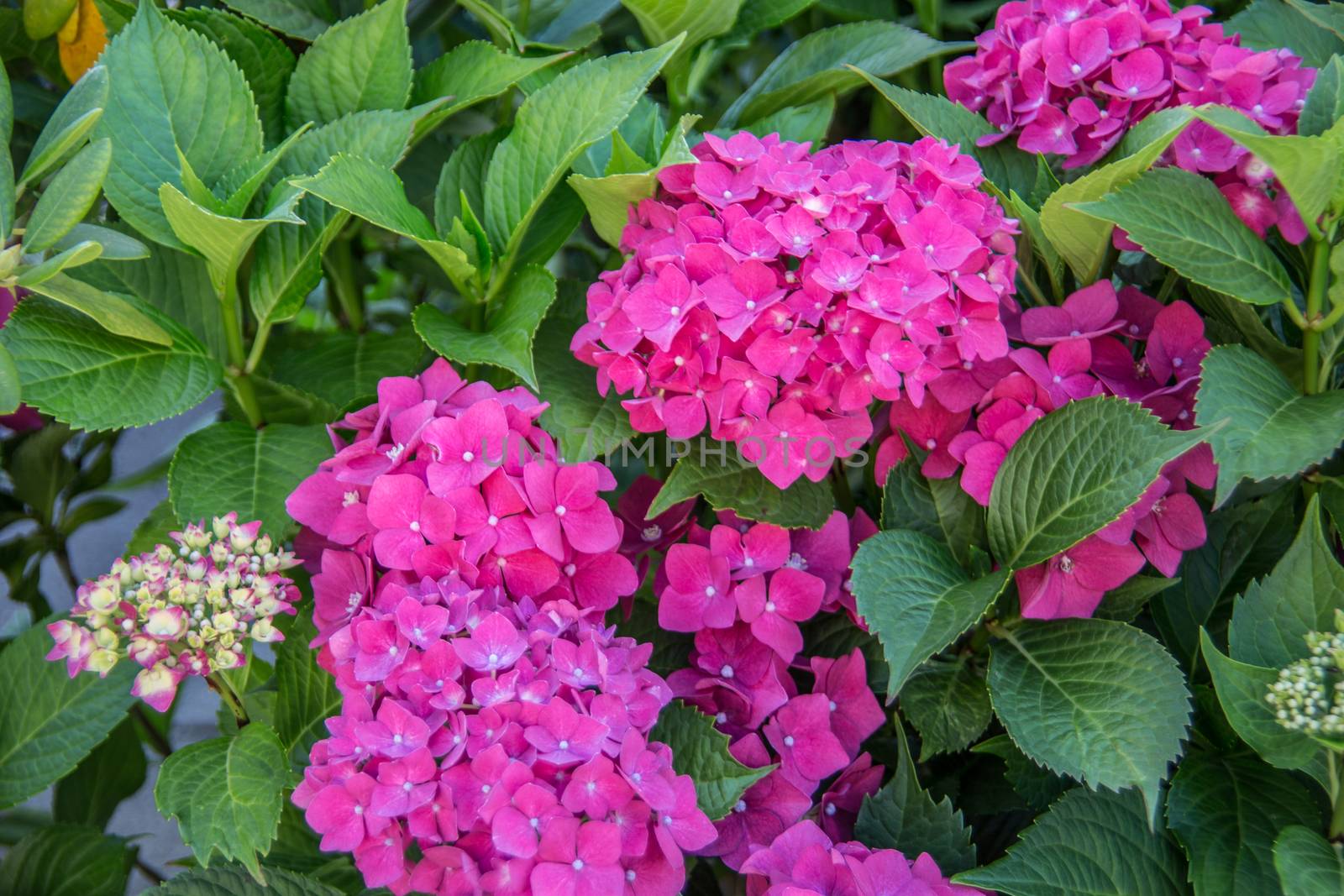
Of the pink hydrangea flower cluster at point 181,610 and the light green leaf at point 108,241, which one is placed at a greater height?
the light green leaf at point 108,241

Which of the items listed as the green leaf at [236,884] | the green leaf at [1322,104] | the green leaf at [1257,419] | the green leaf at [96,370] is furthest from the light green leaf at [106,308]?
the green leaf at [1322,104]

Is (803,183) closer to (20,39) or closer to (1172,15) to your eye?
(1172,15)

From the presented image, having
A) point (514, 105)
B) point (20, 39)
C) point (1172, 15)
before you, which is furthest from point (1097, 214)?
point (20, 39)

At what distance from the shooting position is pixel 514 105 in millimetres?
1234

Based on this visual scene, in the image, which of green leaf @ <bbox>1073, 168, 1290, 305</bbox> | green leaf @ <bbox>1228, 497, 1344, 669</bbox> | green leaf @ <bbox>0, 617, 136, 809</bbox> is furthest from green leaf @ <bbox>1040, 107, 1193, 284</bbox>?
green leaf @ <bbox>0, 617, 136, 809</bbox>

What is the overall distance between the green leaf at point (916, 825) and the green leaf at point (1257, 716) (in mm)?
205

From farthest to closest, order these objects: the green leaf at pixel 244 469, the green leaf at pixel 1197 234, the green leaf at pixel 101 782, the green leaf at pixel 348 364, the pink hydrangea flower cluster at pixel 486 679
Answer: the green leaf at pixel 101 782
the green leaf at pixel 348 364
the green leaf at pixel 244 469
the green leaf at pixel 1197 234
the pink hydrangea flower cluster at pixel 486 679

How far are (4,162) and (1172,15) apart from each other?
2.99 ft

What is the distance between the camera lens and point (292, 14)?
112cm

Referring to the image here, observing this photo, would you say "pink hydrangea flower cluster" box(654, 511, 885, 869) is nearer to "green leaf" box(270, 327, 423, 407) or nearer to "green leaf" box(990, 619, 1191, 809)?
"green leaf" box(990, 619, 1191, 809)

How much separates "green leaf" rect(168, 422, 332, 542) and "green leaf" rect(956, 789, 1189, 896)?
0.58 m

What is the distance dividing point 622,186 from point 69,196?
0.38 m

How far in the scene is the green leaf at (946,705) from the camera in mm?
900

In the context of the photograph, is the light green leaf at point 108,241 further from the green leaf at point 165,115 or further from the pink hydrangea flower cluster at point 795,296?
the pink hydrangea flower cluster at point 795,296
